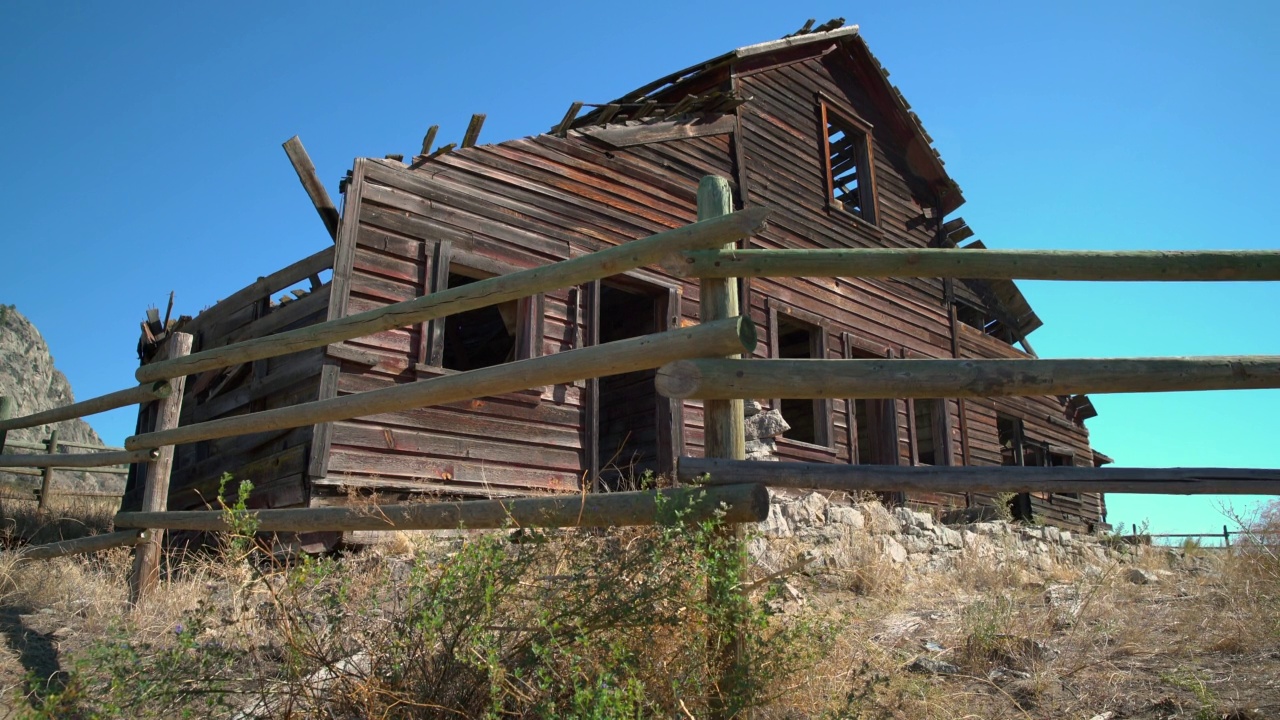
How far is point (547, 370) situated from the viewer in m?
3.27

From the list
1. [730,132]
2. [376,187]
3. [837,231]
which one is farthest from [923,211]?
[376,187]

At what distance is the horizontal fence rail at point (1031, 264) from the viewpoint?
3.31 m

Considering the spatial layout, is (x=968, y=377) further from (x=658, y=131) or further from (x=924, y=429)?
(x=924, y=429)

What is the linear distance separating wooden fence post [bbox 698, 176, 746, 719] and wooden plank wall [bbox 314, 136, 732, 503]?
4.03 meters

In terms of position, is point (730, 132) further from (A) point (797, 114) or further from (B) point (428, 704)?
(B) point (428, 704)

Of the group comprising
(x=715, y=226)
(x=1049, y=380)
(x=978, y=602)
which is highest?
(x=715, y=226)

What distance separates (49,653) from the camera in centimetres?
372

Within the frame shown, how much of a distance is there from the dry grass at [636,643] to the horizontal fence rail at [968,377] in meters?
0.63

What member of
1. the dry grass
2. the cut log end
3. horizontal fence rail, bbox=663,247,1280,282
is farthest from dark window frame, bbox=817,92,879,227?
the cut log end

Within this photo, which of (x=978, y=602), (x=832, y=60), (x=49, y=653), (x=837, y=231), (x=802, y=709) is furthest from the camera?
(x=832, y=60)

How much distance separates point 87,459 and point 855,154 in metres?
11.5

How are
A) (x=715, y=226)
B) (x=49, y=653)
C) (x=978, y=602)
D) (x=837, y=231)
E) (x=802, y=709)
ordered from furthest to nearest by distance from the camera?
(x=837, y=231) → (x=978, y=602) → (x=49, y=653) → (x=715, y=226) → (x=802, y=709)

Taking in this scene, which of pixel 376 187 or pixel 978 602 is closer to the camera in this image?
pixel 978 602

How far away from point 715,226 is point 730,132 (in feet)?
27.1
